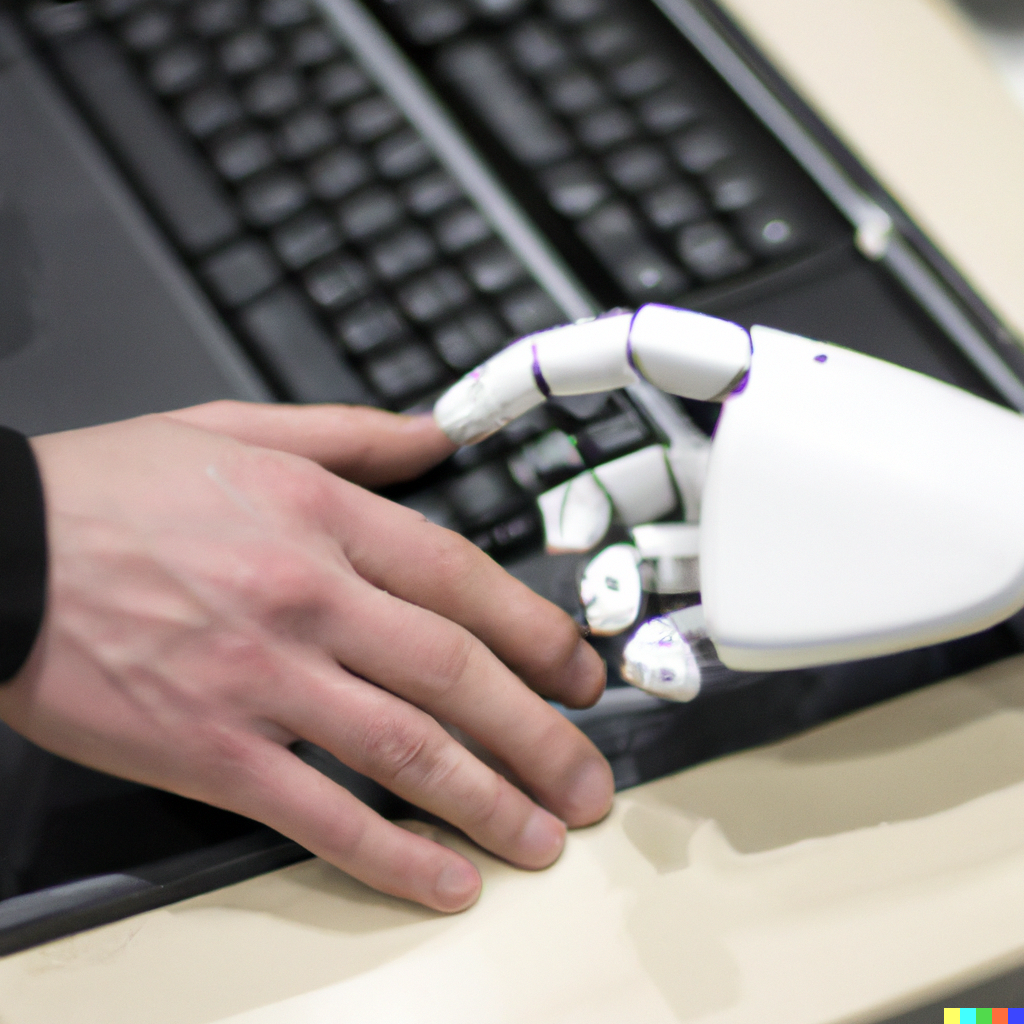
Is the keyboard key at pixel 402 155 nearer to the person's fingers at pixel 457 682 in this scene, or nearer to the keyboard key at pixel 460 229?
the keyboard key at pixel 460 229

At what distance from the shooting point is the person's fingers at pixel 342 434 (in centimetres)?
35

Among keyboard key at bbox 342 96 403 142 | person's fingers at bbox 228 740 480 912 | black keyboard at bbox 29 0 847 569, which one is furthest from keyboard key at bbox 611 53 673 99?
person's fingers at bbox 228 740 480 912

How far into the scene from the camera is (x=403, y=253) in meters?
0.38

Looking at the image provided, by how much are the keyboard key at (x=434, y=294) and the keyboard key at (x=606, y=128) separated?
0.28 ft

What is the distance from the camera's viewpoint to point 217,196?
40 cm

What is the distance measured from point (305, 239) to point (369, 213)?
1.2 inches

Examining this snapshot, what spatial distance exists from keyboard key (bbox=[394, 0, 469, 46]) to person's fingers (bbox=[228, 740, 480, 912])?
1.08 feet

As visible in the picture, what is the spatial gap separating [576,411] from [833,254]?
0.13 m

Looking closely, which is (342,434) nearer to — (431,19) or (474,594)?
(474,594)

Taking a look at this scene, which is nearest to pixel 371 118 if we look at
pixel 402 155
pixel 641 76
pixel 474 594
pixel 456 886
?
pixel 402 155

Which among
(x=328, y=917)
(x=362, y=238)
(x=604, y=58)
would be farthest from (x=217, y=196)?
(x=328, y=917)

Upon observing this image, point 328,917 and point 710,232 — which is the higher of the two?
point 710,232

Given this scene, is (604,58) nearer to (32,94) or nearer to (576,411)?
(576,411)

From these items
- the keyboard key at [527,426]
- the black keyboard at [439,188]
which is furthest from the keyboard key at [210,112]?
the keyboard key at [527,426]
